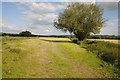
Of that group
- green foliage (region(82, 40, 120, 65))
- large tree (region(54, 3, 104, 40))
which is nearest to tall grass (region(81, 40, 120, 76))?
green foliage (region(82, 40, 120, 65))

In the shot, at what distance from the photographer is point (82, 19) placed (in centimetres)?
7338

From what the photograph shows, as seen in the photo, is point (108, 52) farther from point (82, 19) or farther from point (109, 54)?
point (82, 19)

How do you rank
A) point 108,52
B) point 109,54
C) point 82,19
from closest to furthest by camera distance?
Result: point 109,54, point 108,52, point 82,19

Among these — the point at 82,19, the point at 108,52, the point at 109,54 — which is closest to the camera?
the point at 109,54

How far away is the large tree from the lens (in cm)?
7250

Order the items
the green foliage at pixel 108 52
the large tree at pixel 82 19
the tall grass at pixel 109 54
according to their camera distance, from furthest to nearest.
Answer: the large tree at pixel 82 19 → the green foliage at pixel 108 52 → the tall grass at pixel 109 54

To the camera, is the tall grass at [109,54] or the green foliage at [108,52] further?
the green foliage at [108,52]

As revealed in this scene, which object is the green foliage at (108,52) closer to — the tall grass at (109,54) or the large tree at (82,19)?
the tall grass at (109,54)

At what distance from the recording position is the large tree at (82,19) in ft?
238

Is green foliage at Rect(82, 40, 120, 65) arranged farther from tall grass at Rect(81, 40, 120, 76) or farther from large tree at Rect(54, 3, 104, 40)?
large tree at Rect(54, 3, 104, 40)

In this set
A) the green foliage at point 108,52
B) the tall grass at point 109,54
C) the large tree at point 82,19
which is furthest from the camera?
the large tree at point 82,19

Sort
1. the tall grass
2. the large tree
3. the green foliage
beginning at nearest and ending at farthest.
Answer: the tall grass < the green foliage < the large tree

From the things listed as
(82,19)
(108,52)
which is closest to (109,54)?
(108,52)

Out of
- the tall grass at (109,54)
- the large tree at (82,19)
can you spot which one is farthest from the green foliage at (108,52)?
the large tree at (82,19)
